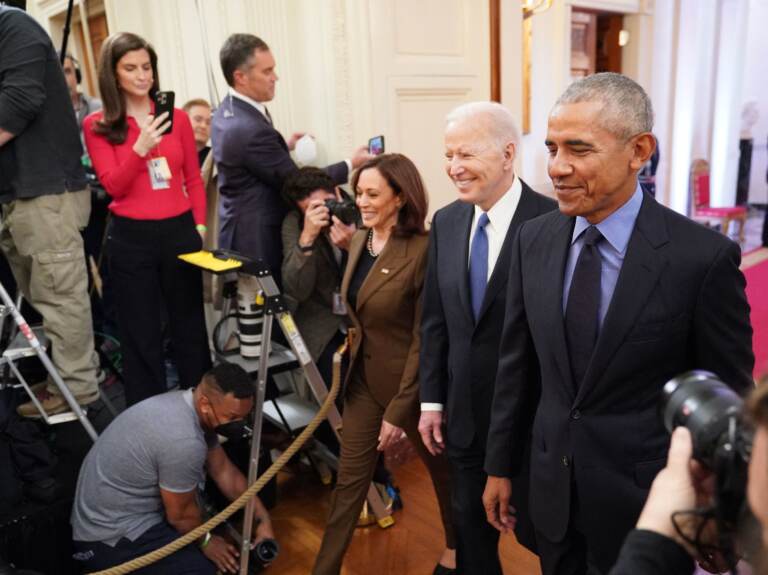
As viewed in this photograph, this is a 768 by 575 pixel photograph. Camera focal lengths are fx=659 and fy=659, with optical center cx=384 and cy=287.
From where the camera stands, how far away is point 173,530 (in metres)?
2.38

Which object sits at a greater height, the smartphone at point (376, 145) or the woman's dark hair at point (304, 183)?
the smartphone at point (376, 145)

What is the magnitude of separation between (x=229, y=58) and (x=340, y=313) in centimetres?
123

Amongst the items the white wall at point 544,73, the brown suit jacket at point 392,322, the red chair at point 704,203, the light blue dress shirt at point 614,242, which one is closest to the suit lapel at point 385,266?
the brown suit jacket at point 392,322

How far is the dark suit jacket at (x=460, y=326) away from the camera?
1.79 m

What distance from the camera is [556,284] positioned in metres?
1.36

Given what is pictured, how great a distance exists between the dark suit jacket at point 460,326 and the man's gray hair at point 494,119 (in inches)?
5.8

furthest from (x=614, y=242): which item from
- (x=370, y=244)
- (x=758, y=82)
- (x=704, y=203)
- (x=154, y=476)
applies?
(x=758, y=82)

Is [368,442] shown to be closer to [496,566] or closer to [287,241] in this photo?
[496,566]

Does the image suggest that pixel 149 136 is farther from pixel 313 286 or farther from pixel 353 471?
pixel 353 471

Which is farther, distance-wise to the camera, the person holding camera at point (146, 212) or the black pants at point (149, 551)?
the person holding camera at point (146, 212)

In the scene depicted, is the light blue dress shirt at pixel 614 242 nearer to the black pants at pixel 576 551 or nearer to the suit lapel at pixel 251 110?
the black pants at pixel 576 551

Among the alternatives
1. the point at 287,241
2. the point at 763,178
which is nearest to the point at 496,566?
the point at 287,241

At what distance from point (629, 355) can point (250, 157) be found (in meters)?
2.12

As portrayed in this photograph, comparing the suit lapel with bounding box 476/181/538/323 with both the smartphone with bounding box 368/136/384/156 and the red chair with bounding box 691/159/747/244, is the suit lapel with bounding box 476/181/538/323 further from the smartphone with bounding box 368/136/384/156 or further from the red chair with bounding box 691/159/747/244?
the red chair with bounding box 691/159/747/244
